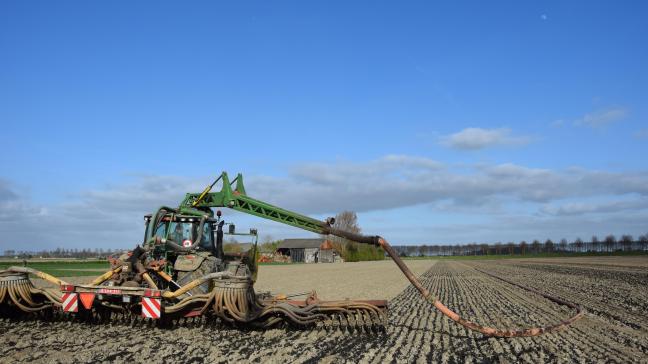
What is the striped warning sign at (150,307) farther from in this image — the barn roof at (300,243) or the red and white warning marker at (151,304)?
the barn roof at (300,243)

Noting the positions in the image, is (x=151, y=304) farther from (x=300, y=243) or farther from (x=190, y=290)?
(x=300, y=243)

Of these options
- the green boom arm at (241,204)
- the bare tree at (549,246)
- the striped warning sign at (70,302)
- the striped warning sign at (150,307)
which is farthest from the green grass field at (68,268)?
the bare tree at (549,246)

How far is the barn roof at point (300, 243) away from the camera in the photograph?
350ft

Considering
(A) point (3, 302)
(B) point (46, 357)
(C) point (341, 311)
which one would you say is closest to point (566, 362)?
(C) point (341, 311)

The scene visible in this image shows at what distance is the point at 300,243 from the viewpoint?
359ft

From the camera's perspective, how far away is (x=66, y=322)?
10.1 m

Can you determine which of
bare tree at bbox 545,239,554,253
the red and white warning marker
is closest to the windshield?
the red and white warning marker

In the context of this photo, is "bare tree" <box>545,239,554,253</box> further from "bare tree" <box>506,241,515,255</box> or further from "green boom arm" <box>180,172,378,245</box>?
"green boom arm" <box>180,172,378,245</box>

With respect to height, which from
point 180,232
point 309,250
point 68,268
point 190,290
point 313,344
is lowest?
point 313,344

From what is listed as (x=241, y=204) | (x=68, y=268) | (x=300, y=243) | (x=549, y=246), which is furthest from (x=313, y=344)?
(x=549, y=246)

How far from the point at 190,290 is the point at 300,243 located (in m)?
100

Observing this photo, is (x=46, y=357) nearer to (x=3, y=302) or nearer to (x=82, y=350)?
(x=82, y=350)

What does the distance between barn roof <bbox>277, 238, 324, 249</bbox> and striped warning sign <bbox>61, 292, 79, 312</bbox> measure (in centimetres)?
9670

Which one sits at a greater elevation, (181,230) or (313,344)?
(181,230)
